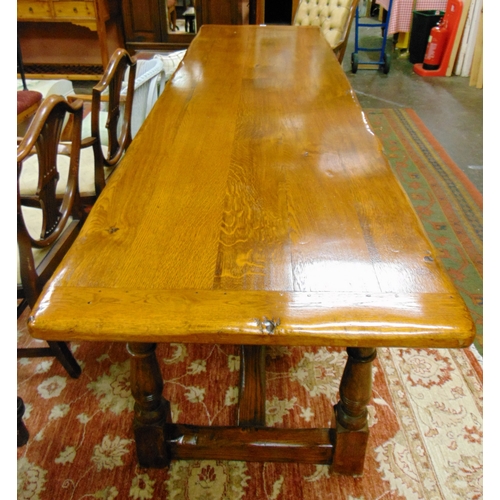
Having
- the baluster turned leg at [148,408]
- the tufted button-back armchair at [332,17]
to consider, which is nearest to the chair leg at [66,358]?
the baluster turned leg at [148,408]

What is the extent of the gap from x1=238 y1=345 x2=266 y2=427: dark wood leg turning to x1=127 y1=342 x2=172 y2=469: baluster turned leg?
0.71ft

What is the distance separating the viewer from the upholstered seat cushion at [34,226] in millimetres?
1420

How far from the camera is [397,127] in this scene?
3564mm

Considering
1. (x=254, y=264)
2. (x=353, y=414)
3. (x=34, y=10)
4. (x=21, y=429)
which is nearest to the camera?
(x=254, y=264)

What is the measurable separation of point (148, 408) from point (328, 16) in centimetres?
308

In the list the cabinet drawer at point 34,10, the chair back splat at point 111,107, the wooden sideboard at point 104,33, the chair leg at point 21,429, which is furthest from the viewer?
the wooden sideboard at point 104,33

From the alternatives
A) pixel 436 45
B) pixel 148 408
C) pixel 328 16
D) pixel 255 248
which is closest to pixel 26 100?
pixel 328 16

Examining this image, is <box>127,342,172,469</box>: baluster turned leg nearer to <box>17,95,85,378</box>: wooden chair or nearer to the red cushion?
<box>17,95,85,378</box>: wooden chair

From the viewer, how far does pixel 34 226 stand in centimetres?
154

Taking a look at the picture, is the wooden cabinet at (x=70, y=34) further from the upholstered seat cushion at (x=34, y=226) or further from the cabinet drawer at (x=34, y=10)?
the upholstered seat cushion at (x=34, y=226)

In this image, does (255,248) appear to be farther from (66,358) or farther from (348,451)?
(66,358)

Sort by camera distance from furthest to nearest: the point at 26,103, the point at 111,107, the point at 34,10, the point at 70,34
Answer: the point at 70,34 < the point at 34,10 < the point at 26,103 < the point at 111,107

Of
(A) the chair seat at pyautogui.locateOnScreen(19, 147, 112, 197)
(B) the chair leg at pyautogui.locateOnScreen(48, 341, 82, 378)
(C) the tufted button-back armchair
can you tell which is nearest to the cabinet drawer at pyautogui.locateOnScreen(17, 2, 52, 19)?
(C) the tufted button-back armchair

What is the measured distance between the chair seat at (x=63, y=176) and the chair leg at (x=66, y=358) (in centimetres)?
59
